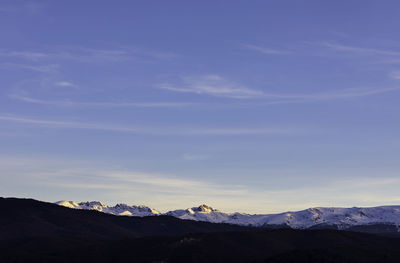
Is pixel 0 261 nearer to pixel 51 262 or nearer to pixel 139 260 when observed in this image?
pixel 51 262

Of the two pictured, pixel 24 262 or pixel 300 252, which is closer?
pixel 300 252

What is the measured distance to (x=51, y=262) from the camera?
19525cm

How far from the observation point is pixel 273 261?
535 ft

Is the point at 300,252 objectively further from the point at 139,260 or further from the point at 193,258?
the point at 139,260

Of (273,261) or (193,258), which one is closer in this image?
(273,261)

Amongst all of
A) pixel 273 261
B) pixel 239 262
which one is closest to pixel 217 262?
pixel 239 262

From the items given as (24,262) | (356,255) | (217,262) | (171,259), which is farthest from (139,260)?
(356,255)

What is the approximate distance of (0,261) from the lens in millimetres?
198750

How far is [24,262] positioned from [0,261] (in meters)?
8.16

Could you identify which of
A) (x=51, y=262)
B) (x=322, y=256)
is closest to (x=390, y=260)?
(x=322, y=256)

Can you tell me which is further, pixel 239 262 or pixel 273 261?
pixel 239 262

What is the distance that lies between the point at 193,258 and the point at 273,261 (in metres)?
43.4

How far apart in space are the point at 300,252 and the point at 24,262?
309 ft

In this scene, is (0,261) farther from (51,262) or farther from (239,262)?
(239,262)
